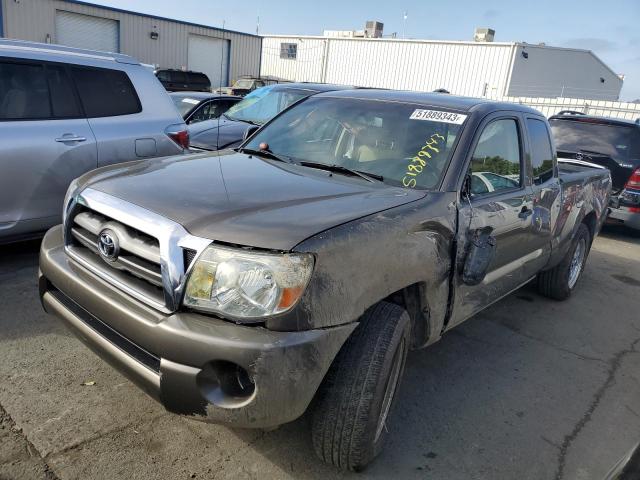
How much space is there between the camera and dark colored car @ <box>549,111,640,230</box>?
785 cm

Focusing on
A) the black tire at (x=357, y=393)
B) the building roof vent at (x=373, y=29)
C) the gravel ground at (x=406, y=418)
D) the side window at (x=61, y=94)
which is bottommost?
the gravel ground at (x=406, y=418)

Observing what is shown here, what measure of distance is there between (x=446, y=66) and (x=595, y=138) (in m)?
22.7

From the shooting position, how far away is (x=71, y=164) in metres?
4.52

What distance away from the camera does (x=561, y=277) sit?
16.7 ft

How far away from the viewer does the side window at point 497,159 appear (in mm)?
3266

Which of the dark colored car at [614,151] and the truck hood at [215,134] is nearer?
the truck hood at [215,134]

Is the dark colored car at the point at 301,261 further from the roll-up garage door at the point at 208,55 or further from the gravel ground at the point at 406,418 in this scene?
the roll-up garage door at the point at 208,55

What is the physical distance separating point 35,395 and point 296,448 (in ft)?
4.61

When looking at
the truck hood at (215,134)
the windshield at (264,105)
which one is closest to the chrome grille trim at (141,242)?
the truck hood at (215,134)

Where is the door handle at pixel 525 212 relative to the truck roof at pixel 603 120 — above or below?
below

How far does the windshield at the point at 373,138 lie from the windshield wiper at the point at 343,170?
0.04 metres

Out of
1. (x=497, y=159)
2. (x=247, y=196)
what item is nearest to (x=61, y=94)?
(x=247, y=196)

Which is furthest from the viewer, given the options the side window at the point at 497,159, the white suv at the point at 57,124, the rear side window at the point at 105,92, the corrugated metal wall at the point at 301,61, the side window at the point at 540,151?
the corrugated metal wall at the point at 301,61

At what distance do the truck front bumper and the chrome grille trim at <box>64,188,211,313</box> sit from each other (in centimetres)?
10
